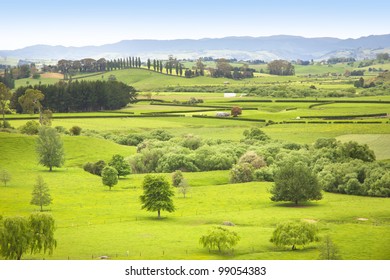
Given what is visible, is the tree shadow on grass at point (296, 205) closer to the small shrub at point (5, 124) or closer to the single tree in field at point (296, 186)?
the single tree in field at point (296, 186)

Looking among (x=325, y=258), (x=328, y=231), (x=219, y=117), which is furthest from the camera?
(x=219, y=117)

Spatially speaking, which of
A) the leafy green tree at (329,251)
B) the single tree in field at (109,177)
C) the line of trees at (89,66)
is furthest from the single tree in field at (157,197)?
the line of trees at (89,66)

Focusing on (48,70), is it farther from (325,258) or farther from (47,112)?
(325,258)

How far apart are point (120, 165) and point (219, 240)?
62.7 feet

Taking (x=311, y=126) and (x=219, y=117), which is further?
(x=219, y=117)

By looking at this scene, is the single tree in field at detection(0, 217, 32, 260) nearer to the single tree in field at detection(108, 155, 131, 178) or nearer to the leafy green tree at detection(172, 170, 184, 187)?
the leafy green tree at detection(172, 170, 184, 187)

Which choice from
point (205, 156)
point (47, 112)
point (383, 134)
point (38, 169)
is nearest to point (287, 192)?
point (383, 134)

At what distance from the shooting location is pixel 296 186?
40.0m

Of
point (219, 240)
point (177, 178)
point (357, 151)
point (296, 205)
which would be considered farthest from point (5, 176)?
point (357, 151)

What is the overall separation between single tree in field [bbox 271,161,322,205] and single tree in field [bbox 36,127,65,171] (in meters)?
13.1

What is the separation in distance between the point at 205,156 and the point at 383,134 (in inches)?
552

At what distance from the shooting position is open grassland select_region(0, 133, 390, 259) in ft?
99.0

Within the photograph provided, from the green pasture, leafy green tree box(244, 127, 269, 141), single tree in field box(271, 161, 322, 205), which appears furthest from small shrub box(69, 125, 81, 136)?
the green pasture

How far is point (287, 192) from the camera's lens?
132 ft
